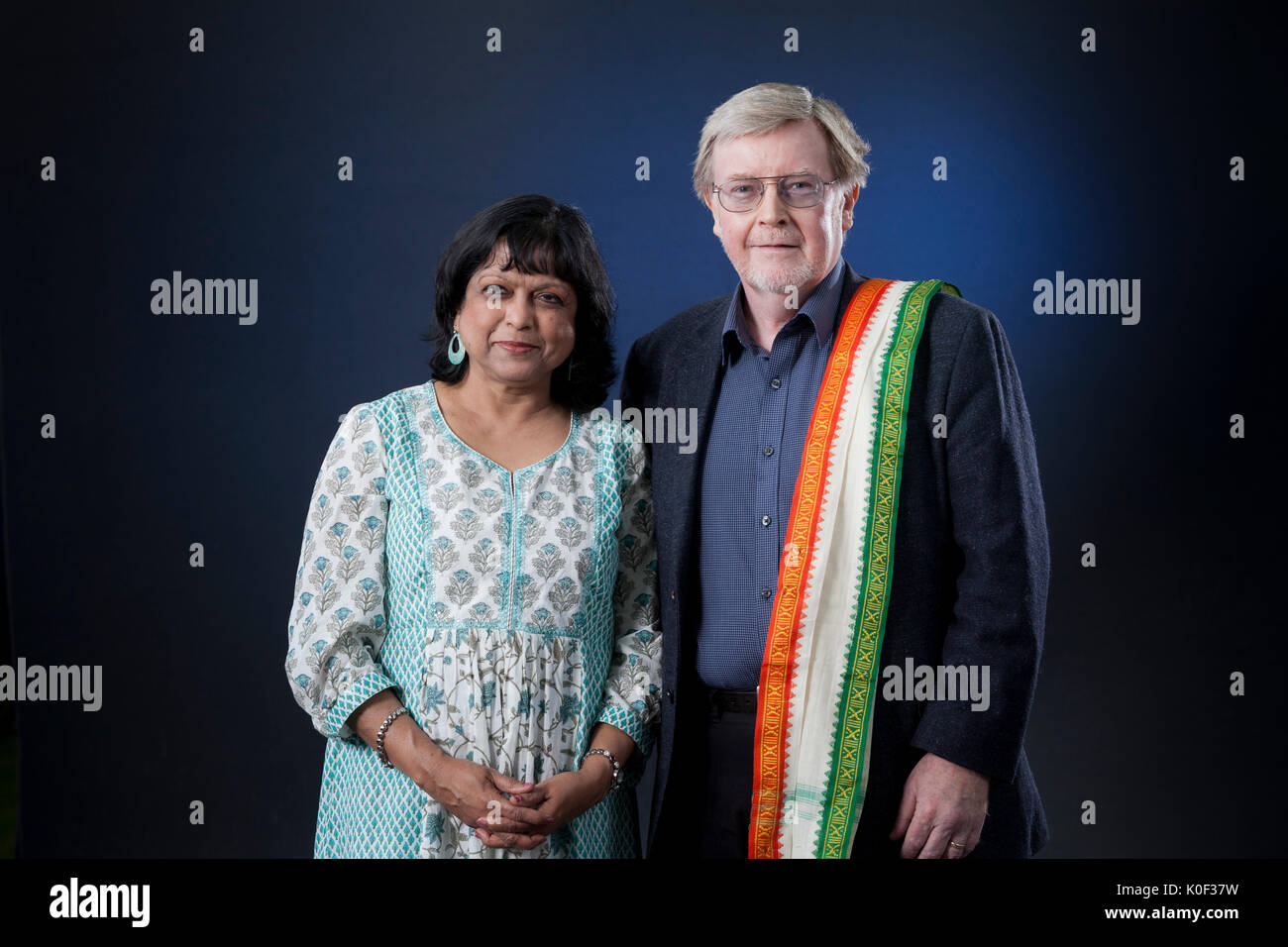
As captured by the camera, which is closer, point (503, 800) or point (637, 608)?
point (503, 800)

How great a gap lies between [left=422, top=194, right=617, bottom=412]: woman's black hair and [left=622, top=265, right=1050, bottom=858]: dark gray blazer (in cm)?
17

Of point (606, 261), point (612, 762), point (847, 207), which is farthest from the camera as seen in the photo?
point (606, 261)

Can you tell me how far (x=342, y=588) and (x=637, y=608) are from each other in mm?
480

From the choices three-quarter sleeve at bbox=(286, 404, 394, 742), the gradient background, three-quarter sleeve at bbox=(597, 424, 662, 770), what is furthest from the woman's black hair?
the gradient background

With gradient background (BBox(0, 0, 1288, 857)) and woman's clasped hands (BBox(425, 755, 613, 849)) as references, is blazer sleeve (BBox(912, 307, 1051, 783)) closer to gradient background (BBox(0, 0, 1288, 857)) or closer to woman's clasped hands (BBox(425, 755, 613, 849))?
woman's clasped hands (BBox(425, 755, 613, 849))

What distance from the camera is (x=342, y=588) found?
1913 mm

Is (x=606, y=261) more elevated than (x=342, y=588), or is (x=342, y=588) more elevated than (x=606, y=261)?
(x=606, y=261)

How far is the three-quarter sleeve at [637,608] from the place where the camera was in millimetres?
2020

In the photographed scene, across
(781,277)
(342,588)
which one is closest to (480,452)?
(342,588)

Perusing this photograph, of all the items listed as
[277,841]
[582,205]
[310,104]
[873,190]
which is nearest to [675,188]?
[582,205]

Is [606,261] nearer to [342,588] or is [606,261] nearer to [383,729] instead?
[342,588]

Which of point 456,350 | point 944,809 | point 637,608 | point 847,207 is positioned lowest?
point 944,809

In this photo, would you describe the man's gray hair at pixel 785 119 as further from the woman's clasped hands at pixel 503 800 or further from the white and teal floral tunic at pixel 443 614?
the woman's clasped hands at pixel 503 800
